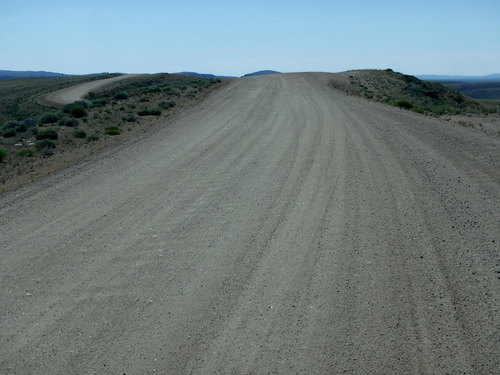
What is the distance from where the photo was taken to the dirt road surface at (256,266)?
18.1 feet

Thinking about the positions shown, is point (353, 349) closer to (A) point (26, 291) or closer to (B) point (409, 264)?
(B) point (409, 264)

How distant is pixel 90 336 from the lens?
5859 mm

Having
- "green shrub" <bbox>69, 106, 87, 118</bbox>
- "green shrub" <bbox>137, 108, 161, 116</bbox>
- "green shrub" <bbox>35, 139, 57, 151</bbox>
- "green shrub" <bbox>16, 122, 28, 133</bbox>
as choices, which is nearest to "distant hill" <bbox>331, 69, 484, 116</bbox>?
"green shrub" <bbox>137, 108, 161, 116</bbox>

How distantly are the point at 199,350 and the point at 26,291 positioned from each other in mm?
2805

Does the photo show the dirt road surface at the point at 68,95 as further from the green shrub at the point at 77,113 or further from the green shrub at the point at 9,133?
the green shrub at the point at 9,133

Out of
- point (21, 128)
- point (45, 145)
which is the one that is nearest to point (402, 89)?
point (21, 128)

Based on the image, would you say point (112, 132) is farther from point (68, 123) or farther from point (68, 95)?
point (68, 95)

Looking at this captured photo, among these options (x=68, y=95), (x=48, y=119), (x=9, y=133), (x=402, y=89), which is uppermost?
(x=402, y=89)

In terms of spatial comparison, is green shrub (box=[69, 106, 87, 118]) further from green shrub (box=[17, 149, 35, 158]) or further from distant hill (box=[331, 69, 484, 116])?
distant hill (box=[331, 69, 484, 116])

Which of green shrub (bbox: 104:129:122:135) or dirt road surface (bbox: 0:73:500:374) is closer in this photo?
dirt road surface (bbox: 0:73:500:374)

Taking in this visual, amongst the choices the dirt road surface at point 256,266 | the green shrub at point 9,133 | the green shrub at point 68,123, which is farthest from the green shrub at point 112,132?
the dirt road surface at point 256,266

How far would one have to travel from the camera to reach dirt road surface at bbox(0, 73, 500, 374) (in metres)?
5.51

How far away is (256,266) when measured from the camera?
7.61 metres

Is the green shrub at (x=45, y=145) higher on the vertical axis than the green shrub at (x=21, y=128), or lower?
higher
